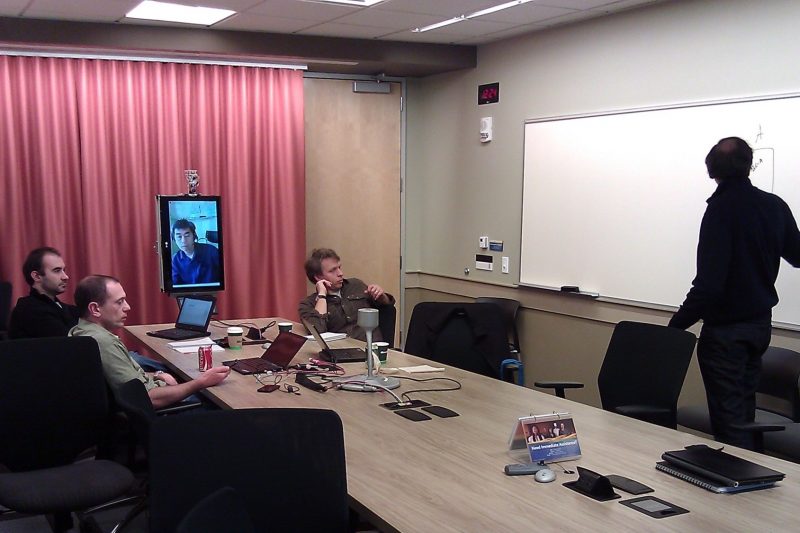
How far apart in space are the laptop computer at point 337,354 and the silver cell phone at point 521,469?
1.67 meters

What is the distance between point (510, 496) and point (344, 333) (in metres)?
2.65

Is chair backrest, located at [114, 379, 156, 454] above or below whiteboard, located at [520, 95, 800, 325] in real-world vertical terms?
below

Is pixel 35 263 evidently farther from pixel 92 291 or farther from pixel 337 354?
pixel 337 354

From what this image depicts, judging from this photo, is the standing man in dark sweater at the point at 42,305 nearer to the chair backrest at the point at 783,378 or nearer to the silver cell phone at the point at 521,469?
the silver cell phone at the point at 521,469

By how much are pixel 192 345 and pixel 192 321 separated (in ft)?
1.61

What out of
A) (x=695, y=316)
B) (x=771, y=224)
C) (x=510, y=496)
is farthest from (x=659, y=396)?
(x=510, y=496)

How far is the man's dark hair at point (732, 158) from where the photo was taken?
354 cm

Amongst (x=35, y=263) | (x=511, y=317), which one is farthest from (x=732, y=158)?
(x=35, y=263)

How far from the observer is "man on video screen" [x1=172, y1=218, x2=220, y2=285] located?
568 centimetres

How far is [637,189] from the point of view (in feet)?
16.4

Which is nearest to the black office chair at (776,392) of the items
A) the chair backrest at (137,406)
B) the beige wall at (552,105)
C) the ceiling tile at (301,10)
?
the beige wall at (552,105)

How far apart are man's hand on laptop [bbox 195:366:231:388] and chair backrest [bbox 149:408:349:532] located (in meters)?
1.33

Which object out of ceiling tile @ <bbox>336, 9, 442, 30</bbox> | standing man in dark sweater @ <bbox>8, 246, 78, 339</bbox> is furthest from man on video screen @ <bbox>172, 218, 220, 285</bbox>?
ceiling tile @ <bbox>336, 9, 442, 30</bbox>

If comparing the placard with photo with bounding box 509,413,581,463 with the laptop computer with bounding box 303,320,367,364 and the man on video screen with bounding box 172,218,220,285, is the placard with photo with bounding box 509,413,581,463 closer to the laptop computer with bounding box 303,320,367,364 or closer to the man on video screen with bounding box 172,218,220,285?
the laptop computer with bounding box 303,320,367,364
